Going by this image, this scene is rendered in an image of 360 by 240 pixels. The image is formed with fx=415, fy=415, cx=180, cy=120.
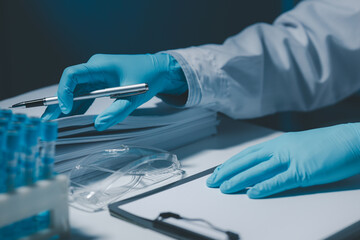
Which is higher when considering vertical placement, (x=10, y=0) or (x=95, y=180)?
(x=10, y=0)

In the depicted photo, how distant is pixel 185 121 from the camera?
1007 mm

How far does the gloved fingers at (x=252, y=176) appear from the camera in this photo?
740mm

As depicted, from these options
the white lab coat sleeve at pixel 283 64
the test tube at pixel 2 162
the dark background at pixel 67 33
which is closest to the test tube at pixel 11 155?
the test tube at pixel 2 162

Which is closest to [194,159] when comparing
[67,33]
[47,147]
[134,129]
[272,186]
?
[134,129]

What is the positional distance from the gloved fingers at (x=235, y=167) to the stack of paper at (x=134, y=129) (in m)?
0.22

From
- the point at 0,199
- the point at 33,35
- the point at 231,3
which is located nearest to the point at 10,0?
the point at 33,35

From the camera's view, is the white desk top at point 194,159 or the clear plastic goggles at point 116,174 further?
the clear plastic goggles at point 116,174

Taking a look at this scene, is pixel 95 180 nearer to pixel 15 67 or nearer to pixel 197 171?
pixel 197 171

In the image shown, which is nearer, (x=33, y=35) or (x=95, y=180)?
(x=95, y=180)

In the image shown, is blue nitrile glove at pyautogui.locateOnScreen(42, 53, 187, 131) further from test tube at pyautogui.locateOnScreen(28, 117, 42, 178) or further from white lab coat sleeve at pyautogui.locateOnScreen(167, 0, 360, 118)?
Answer: test tube at pyautogui.locateOnScreen(28, 117, 42, 178)

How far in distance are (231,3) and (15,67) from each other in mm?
931

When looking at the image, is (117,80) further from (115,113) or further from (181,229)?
(181,229)

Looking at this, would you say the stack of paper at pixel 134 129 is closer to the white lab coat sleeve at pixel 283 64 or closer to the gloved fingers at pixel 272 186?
the white lab coat sleeve at pixel 283 64

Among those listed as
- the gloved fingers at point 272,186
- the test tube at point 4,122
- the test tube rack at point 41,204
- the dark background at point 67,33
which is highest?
the dark background at point 67,33
